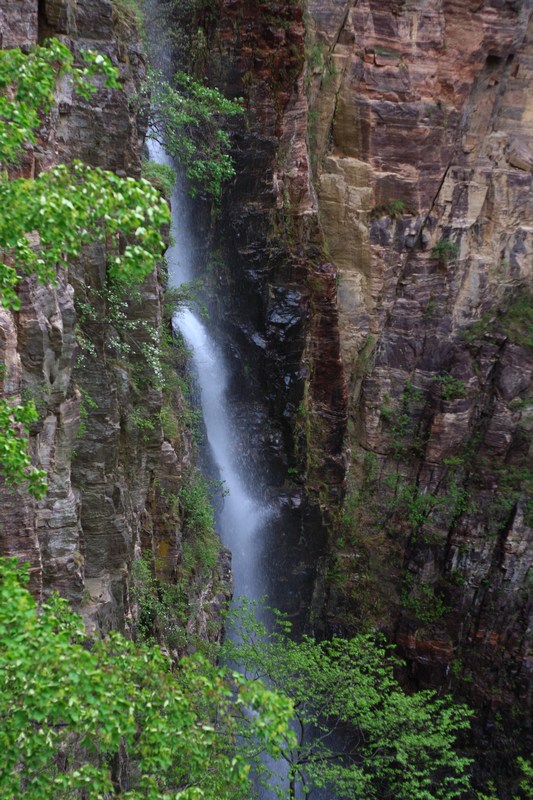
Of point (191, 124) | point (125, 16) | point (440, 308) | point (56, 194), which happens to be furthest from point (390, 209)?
point (56, 194)

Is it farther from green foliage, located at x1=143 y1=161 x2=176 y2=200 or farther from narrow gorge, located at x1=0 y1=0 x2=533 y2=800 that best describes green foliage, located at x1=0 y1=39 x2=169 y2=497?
narrow gorge, located at x1=0 y1=0 x2=533 y2=800

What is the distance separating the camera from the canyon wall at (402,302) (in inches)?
646

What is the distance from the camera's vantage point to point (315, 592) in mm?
19375

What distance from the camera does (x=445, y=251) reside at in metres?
18.5

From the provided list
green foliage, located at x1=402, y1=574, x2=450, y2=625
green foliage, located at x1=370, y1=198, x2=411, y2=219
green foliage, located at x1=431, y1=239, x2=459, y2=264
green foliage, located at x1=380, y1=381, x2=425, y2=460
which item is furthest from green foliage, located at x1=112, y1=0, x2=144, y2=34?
green foliage, located at x1=402, y1=574, x2=450, y2=625

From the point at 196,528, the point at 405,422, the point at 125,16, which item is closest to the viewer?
the point at 125,16

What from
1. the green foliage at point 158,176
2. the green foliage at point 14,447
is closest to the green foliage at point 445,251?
the green foliage at point 158,176

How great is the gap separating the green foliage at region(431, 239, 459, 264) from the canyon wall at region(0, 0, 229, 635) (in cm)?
1173

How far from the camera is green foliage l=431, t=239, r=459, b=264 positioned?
60.7ft

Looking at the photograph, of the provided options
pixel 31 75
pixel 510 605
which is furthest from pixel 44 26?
pixel 510 605

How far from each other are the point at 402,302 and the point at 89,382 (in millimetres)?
13493

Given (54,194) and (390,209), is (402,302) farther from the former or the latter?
(54,194)

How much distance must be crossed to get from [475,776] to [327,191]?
19.0m

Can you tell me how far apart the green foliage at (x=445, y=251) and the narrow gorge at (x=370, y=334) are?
0.10 metres
